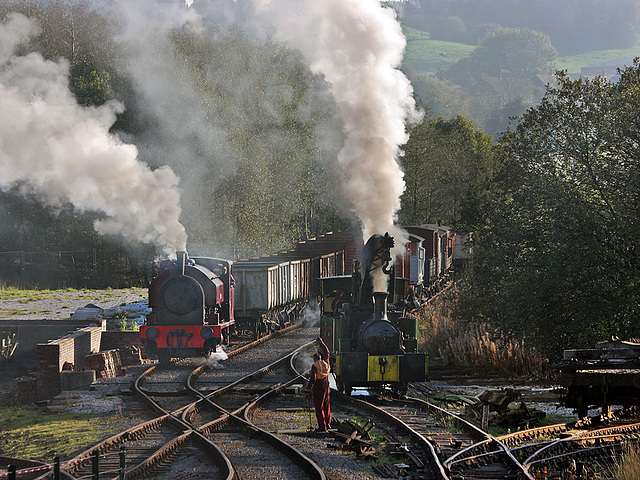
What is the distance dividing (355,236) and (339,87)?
16959 mm

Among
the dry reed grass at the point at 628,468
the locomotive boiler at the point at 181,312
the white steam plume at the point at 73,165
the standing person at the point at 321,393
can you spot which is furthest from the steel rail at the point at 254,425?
the white steam plume at the point at 73,165

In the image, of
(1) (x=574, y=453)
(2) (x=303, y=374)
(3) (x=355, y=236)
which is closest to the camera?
(1) (x=574, y=453)

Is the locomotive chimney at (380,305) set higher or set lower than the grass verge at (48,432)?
higher

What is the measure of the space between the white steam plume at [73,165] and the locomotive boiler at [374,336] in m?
7.96

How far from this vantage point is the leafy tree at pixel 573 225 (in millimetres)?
16516

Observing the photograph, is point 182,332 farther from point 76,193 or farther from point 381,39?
point 381,39

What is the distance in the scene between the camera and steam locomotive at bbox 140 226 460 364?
47.0ft

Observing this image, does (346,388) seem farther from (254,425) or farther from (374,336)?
(254,425)

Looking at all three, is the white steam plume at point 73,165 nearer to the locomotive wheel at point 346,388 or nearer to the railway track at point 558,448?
the locomotive wheel at point 346,388

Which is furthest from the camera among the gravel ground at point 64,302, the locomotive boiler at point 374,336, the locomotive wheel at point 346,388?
the gravel ground at point 64,302

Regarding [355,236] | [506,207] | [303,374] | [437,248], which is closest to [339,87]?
[506,207]

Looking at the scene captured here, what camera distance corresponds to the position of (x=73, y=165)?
18.6m

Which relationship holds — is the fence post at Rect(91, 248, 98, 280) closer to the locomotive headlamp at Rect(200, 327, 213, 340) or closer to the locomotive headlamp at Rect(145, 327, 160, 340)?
the locomotive headlamp at Rect(145, 327, 160, 340)

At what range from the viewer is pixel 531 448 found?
10.4m
